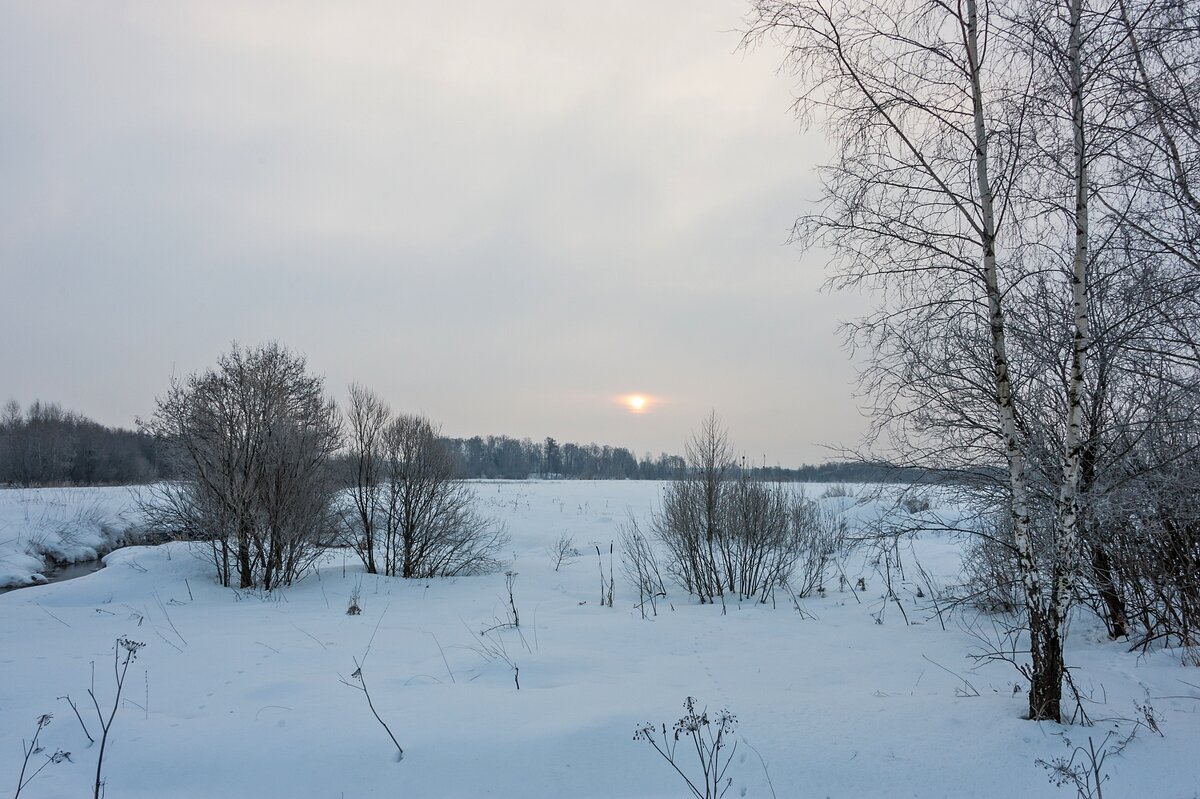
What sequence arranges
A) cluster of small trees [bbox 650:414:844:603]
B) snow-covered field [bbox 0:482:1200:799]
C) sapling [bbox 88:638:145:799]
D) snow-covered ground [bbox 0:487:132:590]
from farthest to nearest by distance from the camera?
snow-covered ground [bbox 0:487:132:590], cluster of small trees [bbox 650:414:844:603], snow-covered field [bbox 0:482:1200:799], sapling [bbox 88:638:145:799]

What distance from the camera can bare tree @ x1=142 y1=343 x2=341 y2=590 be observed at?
477 inches

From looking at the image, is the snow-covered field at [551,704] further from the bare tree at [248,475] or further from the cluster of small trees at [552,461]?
the cluster of small trees at [552,461]

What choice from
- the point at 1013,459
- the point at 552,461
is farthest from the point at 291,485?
the point at 552,461

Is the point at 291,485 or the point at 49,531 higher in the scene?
the point at 291,485

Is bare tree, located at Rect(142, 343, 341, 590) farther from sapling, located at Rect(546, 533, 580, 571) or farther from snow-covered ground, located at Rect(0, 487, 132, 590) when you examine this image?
snow-covered ground, located at Rect(0, 487, 132, 590)

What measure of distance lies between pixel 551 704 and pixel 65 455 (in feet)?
209

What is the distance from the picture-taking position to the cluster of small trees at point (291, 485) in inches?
482

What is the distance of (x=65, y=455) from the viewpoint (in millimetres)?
50688

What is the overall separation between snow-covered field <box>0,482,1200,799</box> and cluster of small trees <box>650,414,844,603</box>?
6.55 feet

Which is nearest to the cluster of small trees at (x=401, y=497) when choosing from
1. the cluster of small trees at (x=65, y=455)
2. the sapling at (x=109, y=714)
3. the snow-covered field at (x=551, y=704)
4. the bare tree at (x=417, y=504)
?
the bare tree at (x=417, y=504)

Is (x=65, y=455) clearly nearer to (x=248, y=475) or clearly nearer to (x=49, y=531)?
(x=49, y=531)

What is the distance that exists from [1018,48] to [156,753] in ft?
26.4

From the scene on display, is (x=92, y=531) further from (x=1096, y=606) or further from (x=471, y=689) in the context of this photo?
(x=1096, y=606)

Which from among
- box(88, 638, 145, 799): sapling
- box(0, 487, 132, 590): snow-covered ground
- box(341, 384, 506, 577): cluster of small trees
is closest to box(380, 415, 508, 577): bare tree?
box(341, 384, 506, 577): cluster of small trees
